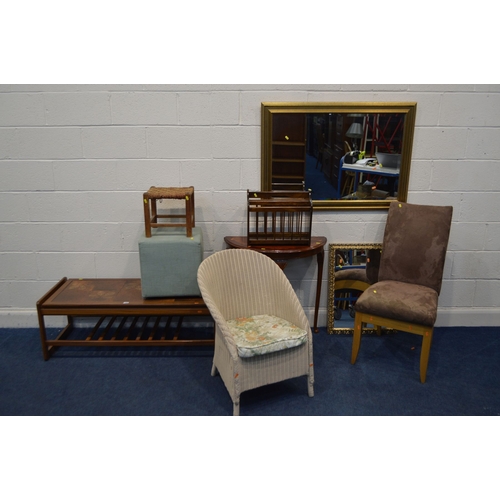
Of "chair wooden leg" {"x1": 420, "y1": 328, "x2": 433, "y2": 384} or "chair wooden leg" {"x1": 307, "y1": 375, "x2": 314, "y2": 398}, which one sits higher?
"chair wooden leg" {"x1": 420, "y1": 328, "x2": 433, "y2": 384}

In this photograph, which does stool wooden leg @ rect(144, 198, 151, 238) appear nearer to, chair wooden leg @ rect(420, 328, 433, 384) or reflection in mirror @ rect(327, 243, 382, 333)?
reflection in mirror @ rect(327, 243, 382, 333)

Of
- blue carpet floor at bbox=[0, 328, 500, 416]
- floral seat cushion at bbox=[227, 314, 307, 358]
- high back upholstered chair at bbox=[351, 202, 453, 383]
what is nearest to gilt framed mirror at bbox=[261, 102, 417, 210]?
high back upholstered chair at bbox=[351, 202, 453, 383]

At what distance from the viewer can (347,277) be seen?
3627 millimetres

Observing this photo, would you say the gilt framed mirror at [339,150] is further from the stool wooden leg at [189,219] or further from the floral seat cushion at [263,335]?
the floral seat cushion at [263,335]

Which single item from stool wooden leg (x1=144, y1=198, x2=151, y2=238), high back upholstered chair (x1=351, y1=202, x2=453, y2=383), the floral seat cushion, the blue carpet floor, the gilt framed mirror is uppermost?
the gilt framed mirror

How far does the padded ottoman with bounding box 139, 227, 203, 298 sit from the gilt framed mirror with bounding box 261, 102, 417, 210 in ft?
2.28

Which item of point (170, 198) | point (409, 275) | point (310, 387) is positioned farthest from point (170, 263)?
point (409, 275)

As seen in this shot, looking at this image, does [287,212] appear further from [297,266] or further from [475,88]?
[475,88]

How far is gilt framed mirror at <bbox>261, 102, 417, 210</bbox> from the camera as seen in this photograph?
326 centimetres

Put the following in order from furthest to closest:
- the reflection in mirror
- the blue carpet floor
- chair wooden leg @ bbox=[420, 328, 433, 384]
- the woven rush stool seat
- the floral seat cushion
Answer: the reflection in mirror < the woven rush stool seat < chair wooden leg @ bbox=[420, 328, 433, 384] < the blue carpet floor < the floral seat cushion

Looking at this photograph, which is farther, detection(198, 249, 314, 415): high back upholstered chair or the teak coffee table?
the teak coffee table

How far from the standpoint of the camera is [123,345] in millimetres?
3375

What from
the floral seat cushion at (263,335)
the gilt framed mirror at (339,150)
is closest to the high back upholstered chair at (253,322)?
the floral seat cushion at (263,335)

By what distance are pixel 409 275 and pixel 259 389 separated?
4.12 ft
